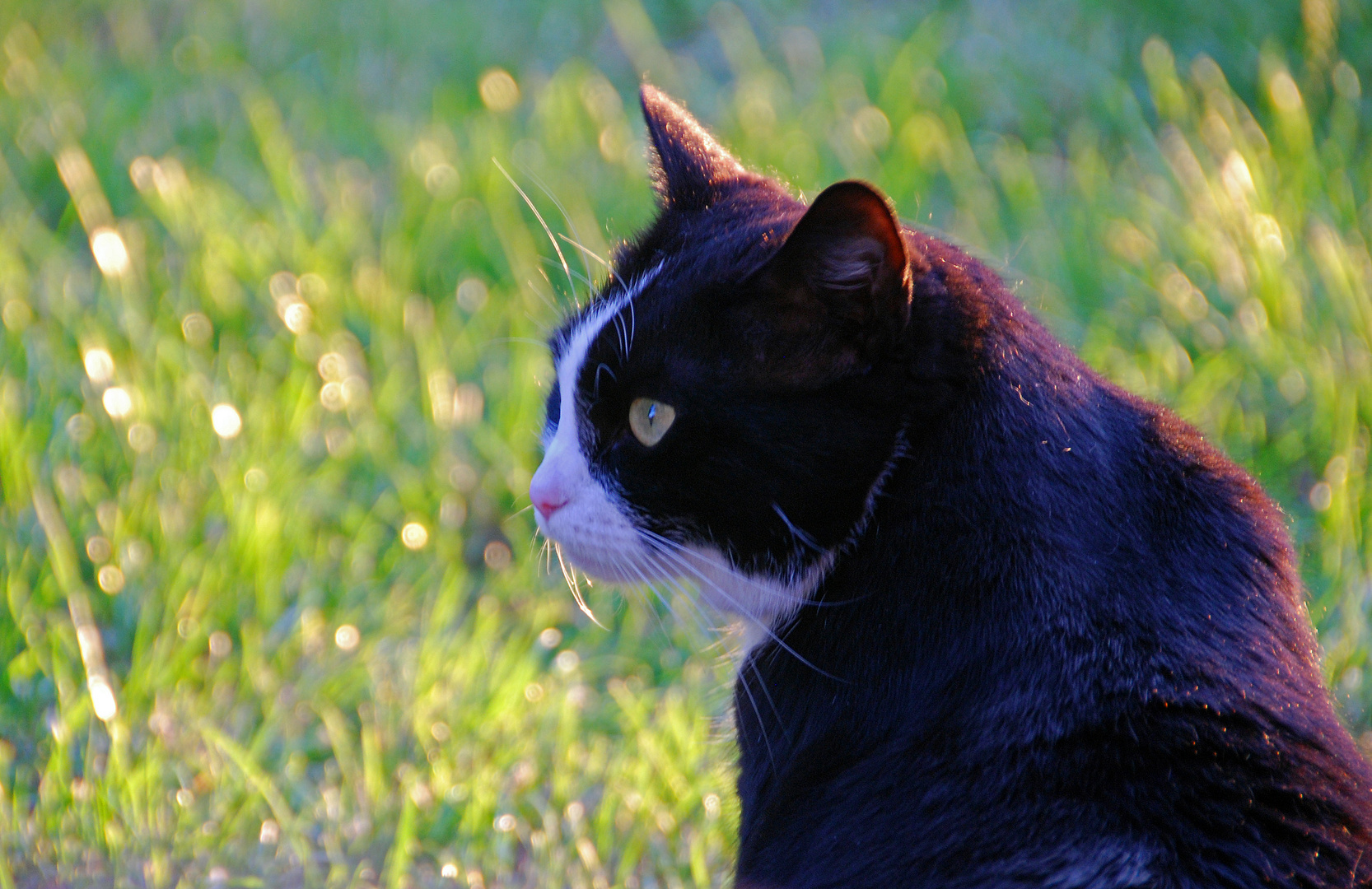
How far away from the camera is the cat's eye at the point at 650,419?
51.4 inches

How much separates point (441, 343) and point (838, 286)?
1621 mm

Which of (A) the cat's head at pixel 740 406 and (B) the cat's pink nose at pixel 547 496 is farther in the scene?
(B) the cat's pink nose at pixel 547 496

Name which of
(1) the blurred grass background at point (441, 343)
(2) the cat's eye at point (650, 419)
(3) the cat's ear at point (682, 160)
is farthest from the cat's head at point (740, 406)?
(1) the blurred grass background at point (441, 343)

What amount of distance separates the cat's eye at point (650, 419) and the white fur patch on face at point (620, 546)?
0.23ft

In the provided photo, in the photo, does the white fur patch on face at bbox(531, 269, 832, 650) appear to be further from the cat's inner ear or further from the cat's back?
the cat's inner ear

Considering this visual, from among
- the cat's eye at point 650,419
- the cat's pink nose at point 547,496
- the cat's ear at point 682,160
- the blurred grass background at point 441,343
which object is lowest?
the blurred grass background at point 441,343

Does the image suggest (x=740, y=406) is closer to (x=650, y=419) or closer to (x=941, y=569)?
(x=650, y=419)

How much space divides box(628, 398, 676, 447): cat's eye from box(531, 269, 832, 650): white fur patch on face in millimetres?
71

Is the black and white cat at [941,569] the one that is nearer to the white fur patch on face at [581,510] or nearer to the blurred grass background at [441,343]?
the white fur patch on face at [581,510]

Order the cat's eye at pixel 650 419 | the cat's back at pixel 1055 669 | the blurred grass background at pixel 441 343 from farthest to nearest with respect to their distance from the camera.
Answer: the blurred grass background at pixel 441 343
the cat's eye at pixel 650 419
the cat's back at pixel 1055 669

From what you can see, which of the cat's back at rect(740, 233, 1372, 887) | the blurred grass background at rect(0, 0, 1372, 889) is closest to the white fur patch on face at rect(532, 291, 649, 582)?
the cat's back at rect(740, 233, 1372, 887)

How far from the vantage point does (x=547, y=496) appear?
1.37 m

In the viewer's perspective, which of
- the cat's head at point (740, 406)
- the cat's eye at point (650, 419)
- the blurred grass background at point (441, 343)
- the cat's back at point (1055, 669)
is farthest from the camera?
the blurred grass background at point (441, 343)

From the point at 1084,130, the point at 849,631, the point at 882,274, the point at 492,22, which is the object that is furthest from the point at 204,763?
the point at 492,22
